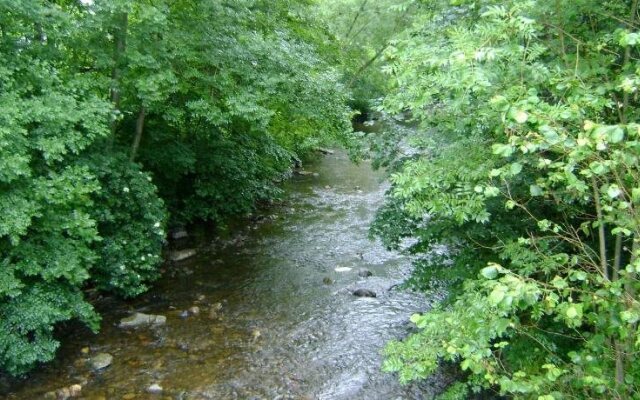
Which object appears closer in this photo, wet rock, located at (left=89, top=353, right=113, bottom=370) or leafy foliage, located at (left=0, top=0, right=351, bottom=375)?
leafy foliage, located at (left=0, top=0, right=351, bottom=375)

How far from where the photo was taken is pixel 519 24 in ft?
9.44

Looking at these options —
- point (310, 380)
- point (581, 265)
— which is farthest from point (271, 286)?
point (581, 265)

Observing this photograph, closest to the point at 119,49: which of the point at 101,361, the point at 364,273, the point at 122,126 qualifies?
the point at 122,126

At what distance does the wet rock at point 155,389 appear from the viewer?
603 cm

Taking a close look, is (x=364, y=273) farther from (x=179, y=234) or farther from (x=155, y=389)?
(x=155, y=389)

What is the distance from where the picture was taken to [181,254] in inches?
397

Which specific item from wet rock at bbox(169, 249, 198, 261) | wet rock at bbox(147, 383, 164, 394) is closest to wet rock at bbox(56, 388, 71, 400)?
A: wet rock at bbox(147, 383, 164, 394)

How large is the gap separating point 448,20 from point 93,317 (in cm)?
565

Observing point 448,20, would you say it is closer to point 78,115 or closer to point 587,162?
point 587,162

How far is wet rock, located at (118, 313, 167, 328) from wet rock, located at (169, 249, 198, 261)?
88.6 inches

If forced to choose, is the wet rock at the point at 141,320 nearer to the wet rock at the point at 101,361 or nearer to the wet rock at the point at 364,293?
the wet rock at the point at 101,361

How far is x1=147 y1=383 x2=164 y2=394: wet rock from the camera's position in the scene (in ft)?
19.8

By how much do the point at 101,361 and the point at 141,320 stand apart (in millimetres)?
1118

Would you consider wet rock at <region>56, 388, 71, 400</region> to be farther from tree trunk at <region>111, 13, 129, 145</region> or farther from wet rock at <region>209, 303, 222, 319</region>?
tree trunk at <region>111, 13, 129, 145</region>
